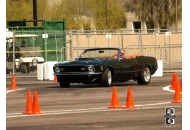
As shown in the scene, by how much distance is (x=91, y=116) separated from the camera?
19.7 meters

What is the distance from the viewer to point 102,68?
2992 centimetres

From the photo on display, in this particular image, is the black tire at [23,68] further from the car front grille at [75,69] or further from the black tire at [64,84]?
the car front grille at [75,69]

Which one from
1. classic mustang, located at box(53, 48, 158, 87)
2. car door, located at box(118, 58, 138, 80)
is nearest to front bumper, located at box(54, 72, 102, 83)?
classic mustang, located at box(53, 48, 158, 87)

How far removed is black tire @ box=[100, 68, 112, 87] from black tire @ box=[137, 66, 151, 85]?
A: 1.89 meters

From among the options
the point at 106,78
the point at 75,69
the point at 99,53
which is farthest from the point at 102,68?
the point at 99,53

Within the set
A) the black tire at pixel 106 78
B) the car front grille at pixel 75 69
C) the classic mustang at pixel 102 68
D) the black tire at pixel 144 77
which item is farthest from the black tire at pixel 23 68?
the black tire at pixel 106 78

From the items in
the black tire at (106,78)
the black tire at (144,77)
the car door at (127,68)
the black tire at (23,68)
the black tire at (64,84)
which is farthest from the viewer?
the black tire at (23,68)

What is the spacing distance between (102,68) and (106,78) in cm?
42

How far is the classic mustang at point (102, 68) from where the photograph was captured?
29.9 metres

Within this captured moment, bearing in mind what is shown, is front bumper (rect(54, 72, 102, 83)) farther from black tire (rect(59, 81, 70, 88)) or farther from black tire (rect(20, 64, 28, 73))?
black tire (rect(20, 64, 28, 73))

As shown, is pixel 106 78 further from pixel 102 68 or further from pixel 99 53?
pixel 99 53

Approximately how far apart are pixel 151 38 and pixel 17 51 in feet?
70.0

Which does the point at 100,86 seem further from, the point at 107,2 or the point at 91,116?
the point at 107,2

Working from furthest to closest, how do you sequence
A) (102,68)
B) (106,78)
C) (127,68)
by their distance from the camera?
(127,68) < (106,78) < (102,68)
